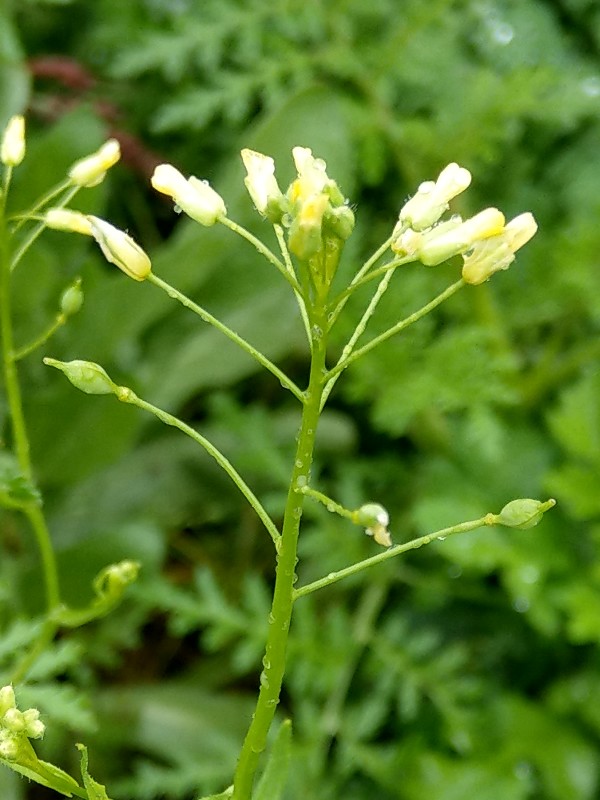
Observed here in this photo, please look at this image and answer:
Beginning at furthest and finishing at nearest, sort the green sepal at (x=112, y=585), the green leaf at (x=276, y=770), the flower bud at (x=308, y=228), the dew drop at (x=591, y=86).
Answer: the dew drop at (x=591, y=86) < the green sepal at (x=112, y=585) < the green leaf at (x=276, y=770) < the flower bud at (x=308, y=228)

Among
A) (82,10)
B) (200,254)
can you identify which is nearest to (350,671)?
(200,254)

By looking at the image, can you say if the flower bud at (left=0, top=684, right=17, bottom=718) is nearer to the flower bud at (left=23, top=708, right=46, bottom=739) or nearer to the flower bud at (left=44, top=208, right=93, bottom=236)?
the flower bud at (left=23, top=708, right=46, bottom=739)

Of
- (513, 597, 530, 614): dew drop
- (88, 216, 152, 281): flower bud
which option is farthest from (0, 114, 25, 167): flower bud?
(513, 597, 530, 614): dew drop

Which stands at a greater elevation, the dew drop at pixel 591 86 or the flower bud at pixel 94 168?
the dew drop at pixel 591 86

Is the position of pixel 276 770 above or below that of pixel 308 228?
below

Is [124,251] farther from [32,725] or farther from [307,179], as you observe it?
[32,725]

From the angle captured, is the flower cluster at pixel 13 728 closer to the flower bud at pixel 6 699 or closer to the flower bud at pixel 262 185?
the flower bud at pixel 6 699

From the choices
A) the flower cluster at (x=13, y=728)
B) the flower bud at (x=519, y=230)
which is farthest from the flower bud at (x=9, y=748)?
the flower bud at (x=519, y=230)

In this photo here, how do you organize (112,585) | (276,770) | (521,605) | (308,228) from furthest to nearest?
1. (521,605)
2. (112,585)
3. (276,770)
4. (308,228)

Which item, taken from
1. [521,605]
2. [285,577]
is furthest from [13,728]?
[521,605]
